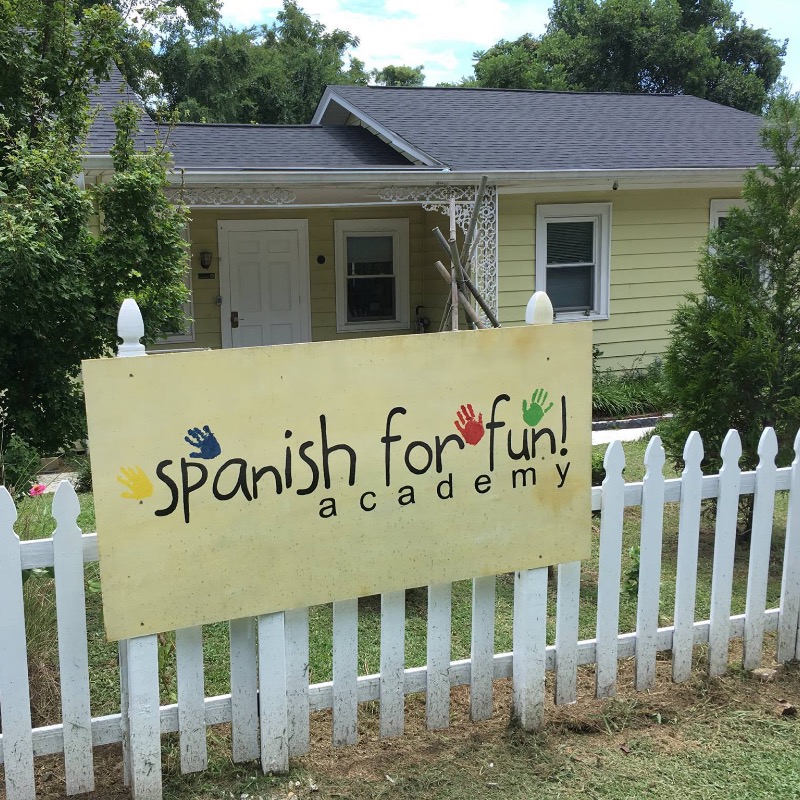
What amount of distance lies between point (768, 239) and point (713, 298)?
0.50 metres

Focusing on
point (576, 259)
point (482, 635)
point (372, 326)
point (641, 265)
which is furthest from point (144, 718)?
point (641, 265)

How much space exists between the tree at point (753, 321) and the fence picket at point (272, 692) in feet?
11.1

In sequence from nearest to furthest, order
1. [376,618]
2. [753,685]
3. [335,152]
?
[753,685], [376,618], [335,152]

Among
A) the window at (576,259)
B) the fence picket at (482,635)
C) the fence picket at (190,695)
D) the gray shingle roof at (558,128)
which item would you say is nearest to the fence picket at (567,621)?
A: the fence picket at (482,635)

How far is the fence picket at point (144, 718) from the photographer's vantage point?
2732 mm

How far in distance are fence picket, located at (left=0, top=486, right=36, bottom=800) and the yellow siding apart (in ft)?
30.0

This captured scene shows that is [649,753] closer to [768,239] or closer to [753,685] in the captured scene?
[753,685]

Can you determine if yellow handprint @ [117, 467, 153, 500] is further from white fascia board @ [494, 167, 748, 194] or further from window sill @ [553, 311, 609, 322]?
window sill @ [553, 311, 609, 322]

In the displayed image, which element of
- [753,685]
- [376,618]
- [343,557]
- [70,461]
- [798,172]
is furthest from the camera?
[70,461]

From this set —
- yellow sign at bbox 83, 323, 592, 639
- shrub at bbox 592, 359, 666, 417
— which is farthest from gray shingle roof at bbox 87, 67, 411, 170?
yellow sign at bbox 83, 323, 592, 639

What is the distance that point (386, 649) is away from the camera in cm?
310

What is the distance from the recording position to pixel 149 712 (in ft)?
9.04

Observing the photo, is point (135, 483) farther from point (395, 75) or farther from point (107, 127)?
point (395, 75)

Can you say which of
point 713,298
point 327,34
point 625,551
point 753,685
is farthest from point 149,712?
point 327,34
